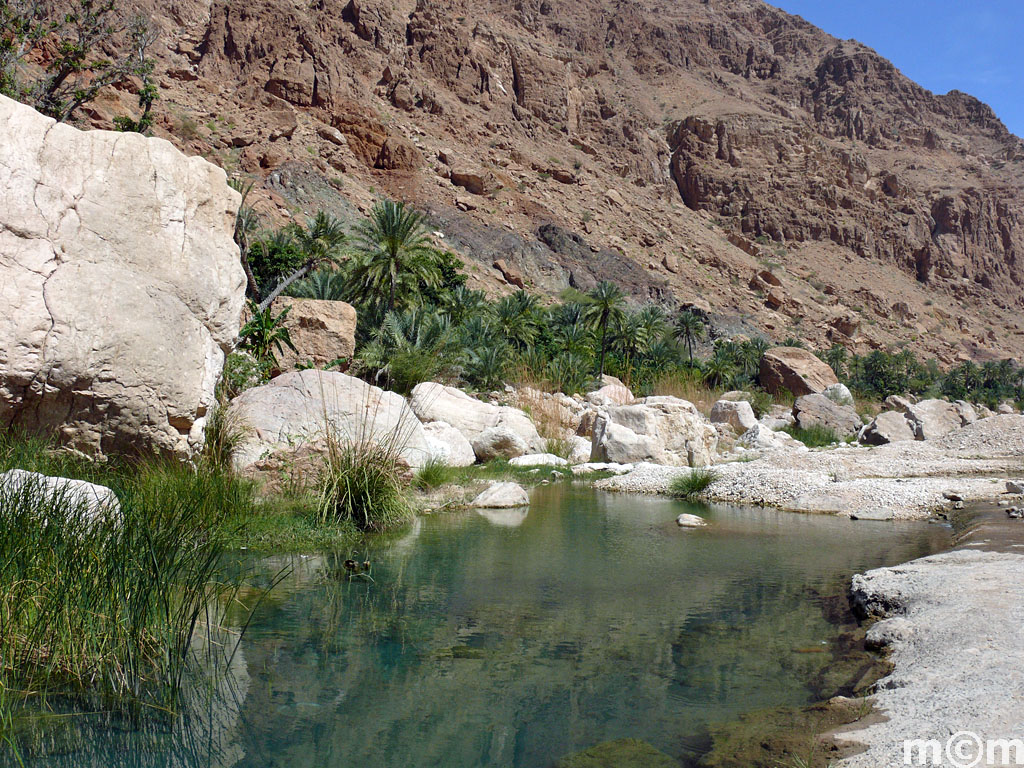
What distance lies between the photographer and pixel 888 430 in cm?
2561

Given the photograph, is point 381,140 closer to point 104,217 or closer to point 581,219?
point 581,219

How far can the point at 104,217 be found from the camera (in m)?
8.05

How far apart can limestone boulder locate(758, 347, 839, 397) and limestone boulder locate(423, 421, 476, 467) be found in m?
32.3

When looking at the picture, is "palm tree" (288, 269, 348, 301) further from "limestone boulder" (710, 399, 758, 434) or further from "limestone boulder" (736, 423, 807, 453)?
"limestone boulder" (736, 423, 807, 453)

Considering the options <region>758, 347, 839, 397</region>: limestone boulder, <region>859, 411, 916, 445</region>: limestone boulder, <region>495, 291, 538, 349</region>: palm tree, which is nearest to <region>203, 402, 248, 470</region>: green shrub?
<region>859, 411, 916, 445</region>: limestone boulder

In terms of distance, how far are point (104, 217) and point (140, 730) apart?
633 cm

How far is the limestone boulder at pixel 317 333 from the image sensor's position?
21734mm

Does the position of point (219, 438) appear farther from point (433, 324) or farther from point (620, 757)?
point (433, 324)

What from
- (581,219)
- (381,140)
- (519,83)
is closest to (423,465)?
(381,140)

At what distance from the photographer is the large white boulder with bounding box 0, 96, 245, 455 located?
7.13m

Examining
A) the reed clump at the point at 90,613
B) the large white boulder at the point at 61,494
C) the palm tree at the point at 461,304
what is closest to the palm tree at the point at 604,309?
the palm tree at the point at 461,304

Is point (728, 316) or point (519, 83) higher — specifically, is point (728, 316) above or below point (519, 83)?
below

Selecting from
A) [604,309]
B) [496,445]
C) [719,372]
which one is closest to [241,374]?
[496,445]

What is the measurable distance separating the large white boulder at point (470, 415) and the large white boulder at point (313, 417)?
5.40m
